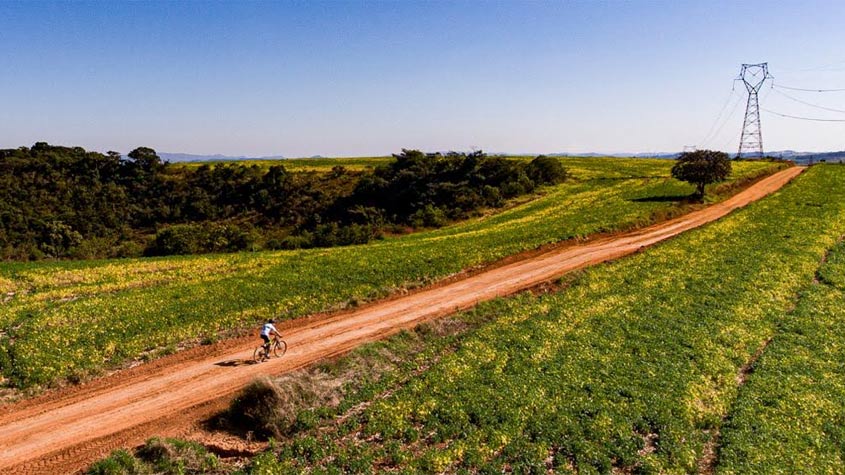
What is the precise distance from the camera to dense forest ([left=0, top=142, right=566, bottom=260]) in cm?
7288

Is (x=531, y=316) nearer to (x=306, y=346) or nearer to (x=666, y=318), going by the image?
(x=666, y=318)

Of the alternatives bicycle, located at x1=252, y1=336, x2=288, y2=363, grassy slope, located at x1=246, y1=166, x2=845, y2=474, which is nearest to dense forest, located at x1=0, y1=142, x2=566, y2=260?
bicycle, located at x1=252, y1=336, x2=288, y2=363

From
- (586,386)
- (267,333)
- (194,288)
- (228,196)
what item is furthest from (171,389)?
(228,196)

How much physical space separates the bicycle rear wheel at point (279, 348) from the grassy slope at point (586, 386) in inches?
319

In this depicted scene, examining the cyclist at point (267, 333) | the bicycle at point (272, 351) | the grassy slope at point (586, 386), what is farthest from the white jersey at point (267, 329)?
the grassy slope at point (586, 386)

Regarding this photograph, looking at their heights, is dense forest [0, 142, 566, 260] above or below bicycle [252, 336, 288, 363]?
above

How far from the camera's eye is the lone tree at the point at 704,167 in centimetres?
6278

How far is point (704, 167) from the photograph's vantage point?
207 ft

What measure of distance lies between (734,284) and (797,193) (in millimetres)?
47675

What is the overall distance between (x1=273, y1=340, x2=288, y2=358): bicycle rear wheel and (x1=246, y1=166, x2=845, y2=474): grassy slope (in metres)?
8.11

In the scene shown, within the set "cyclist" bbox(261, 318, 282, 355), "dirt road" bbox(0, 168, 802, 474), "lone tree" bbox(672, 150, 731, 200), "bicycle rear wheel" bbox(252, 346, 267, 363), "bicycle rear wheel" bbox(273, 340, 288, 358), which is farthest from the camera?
"lone tree" bbox(672, 150, 731, 200)

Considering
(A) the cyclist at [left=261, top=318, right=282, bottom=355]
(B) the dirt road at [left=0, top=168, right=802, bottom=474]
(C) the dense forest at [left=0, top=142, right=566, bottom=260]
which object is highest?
(C) the dense forest at [left=0, top=142, right=566, bottom=260]

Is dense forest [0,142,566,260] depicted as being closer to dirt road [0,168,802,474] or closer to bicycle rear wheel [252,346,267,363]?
dirt road [0,168,802,474]

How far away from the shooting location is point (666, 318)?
91.8 ft
